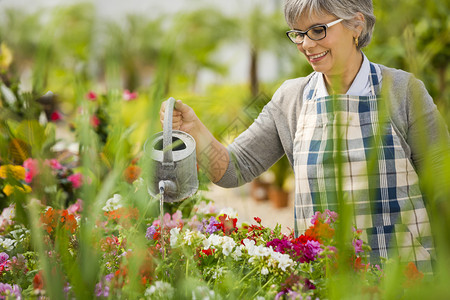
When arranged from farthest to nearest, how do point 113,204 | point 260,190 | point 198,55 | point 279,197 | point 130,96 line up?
1. point 198,55
2. point 260,190
3. point 279,197
4. point 130,96
5. point 113,204

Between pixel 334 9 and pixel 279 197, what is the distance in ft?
11.8

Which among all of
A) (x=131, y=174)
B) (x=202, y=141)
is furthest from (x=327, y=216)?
(x=131, y=174)

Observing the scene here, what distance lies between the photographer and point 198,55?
34.8 feet

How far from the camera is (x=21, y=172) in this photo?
1.61 m

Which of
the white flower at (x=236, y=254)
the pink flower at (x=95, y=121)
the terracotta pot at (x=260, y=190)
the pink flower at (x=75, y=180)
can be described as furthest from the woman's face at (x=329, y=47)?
the terracotta pot at (x=260, y=190)

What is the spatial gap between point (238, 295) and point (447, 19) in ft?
11.2

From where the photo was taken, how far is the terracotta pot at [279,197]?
15.4ft

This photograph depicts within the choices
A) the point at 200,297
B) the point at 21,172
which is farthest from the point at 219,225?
the point at 21,172

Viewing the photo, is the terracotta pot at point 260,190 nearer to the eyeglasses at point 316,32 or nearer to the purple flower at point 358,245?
the eyeglasses at point 316,32

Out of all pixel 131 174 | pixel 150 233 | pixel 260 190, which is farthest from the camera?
pixel 260 190

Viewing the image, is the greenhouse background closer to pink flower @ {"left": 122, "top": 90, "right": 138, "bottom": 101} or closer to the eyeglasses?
pink flower @ {"left": 122, "top": 90, "right": 138, "bottom": 101}

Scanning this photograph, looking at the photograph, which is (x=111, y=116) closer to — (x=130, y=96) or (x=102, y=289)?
(x=102, y=289)

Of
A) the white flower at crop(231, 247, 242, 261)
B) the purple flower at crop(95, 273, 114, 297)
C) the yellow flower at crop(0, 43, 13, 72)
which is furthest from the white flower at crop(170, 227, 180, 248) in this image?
the yellow flower at crop(0, 43, 13, 72)

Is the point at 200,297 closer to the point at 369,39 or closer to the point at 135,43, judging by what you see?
the point at 369,39
